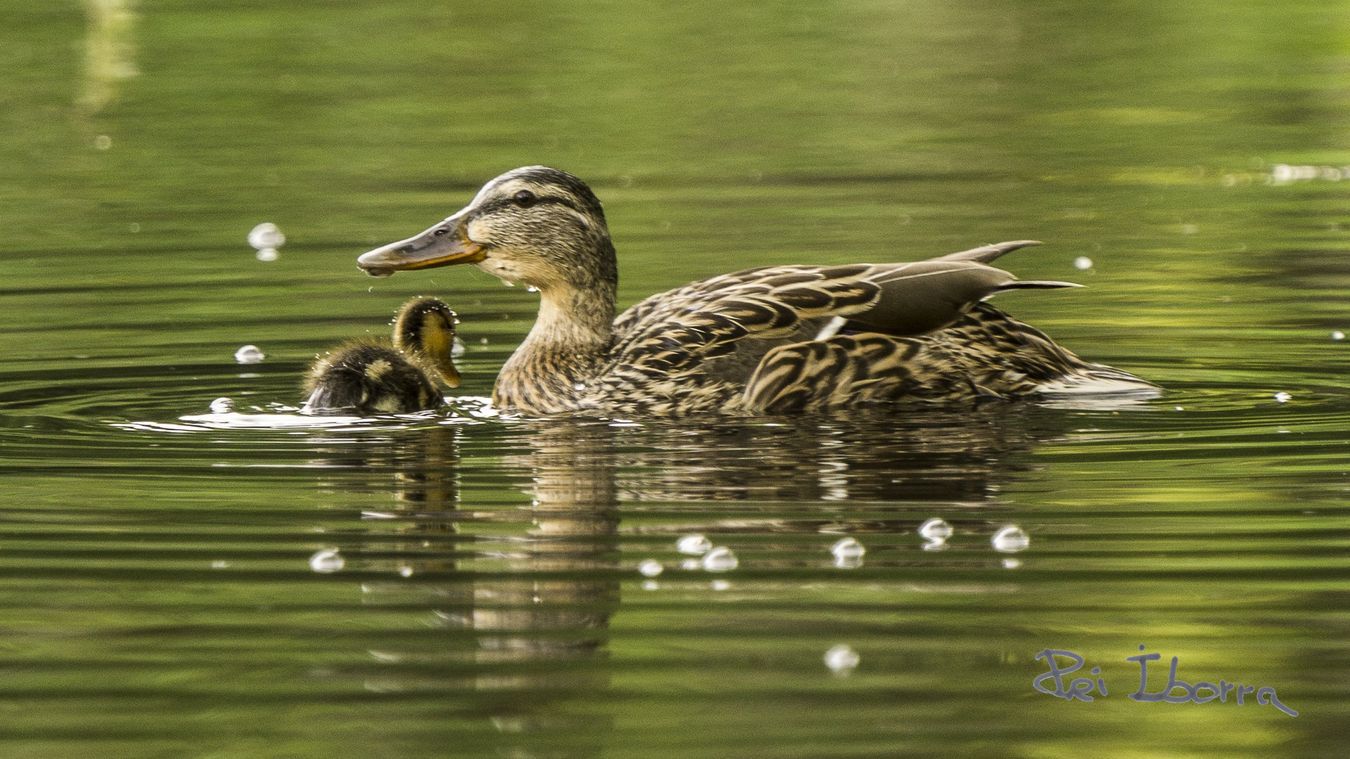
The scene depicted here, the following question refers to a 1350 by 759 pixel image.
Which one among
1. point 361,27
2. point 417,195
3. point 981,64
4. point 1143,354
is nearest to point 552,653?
point 1143,354

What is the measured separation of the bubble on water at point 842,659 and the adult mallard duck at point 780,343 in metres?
3.44

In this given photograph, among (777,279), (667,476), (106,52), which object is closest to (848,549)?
(667,476)

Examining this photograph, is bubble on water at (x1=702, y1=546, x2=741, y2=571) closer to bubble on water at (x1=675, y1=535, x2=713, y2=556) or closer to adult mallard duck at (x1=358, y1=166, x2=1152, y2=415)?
bubble on water at (x1=675, y1=535, x2=713, y2=556)

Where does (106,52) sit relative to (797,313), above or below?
below

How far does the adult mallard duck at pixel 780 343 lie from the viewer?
30.1 feet

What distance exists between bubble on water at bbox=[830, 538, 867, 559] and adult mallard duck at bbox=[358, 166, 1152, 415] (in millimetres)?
2463

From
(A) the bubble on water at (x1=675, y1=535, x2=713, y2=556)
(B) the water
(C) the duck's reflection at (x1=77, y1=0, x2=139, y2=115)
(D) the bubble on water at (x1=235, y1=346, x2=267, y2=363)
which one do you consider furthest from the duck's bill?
(C) the duck's reflection at (x1=77, y1=0, x2=139, y2=115)

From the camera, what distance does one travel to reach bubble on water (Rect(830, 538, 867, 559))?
6.60 meters

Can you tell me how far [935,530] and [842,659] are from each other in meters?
1.33

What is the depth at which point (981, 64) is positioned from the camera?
22.5m

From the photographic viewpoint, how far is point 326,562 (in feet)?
22.1

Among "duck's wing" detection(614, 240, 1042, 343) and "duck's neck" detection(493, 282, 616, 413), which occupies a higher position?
"duck's wing" detection(614, 240, 1042, 343)

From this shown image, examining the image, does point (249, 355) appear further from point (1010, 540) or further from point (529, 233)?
point (1010, 540)

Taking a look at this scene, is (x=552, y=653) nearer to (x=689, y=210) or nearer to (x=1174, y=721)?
(x=1174, y=721)
